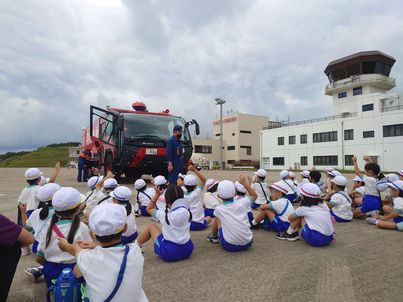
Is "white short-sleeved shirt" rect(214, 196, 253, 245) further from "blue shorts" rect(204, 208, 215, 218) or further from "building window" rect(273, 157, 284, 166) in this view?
"building window" rect(273, 157, 284, 166)

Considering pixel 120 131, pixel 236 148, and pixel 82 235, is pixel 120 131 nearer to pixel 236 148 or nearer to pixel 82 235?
pixel 82 235

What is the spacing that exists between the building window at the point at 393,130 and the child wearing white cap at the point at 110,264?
39883 mm

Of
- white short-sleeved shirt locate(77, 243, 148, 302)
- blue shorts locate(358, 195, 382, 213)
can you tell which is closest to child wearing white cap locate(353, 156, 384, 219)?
blue shorts locate(358, 195, 382, 213)

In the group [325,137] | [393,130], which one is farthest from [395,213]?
[325,137]

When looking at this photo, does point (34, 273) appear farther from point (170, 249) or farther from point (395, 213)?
point (395, 213)

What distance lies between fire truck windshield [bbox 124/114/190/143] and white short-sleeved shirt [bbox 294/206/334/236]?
26.1ft

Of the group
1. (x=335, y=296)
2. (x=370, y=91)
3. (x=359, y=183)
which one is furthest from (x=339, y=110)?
(x=335, y=296)

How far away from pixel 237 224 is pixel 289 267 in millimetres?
900

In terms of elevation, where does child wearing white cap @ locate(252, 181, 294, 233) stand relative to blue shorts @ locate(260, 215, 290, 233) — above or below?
above

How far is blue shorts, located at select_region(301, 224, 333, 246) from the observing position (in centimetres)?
444

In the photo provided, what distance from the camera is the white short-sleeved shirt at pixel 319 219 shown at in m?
4.43

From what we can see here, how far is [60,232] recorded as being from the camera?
2.94m

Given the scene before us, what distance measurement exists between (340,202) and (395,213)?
1024 mm

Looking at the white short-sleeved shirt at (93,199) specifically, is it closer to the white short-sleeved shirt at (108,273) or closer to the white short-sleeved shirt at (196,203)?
the white short-sleeved shirt at (196,203)
